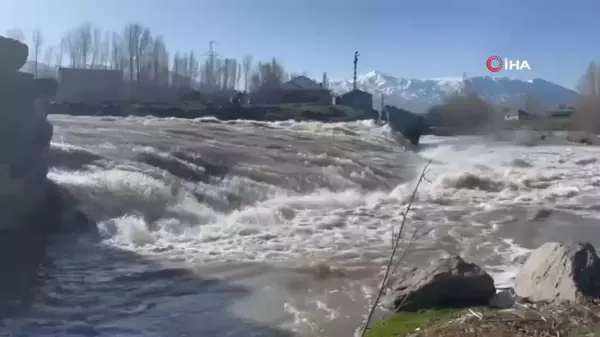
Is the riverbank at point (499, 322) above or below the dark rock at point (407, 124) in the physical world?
below

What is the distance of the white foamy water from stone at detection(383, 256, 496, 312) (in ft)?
2.04

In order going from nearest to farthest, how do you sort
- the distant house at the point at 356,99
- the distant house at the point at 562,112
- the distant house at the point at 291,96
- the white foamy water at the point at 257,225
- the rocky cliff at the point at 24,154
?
the white foamy water at the point at 257,225 → the rocky cliff at the point at 24,154 → the distant house at the point at 562,112 → the distant house at the point at 356,99 → the distant house at the point at 291,96

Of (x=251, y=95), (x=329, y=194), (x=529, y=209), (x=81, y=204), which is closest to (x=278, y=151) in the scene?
(x=329, y=194)

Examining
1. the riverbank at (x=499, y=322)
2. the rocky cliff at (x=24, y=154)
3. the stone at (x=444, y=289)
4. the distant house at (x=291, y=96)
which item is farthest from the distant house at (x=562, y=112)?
the riverbank at (x=499, y=322)

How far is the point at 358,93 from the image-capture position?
56.1m

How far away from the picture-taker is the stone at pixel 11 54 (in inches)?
460

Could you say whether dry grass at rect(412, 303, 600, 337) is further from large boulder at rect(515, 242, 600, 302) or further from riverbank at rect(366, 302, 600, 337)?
large boulder at rect(515, 242, 600, 302)

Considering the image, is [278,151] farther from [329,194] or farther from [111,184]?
[111,184]

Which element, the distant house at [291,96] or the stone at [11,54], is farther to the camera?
the distant house at [291,96]

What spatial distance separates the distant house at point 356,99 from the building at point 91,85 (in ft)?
58.8

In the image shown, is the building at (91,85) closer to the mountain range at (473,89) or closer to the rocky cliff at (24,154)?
the mountain range at (473,89)

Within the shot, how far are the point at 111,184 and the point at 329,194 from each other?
611 cm

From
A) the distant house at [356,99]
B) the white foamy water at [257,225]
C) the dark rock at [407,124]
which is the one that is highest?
the distant house at [356,99]

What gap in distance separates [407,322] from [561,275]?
2062mm
